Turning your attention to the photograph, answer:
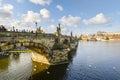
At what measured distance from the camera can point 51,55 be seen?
54.9 m

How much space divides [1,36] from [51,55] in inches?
892

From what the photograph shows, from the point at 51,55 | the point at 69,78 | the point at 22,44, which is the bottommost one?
the point at 69,78

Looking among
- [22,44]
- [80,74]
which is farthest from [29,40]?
[80,74]

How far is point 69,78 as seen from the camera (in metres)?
41.0

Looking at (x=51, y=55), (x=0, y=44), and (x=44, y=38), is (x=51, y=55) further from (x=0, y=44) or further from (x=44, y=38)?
(x=0, y=44)

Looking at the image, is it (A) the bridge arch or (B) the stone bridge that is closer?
(B) the stone bridge

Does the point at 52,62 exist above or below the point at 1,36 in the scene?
below

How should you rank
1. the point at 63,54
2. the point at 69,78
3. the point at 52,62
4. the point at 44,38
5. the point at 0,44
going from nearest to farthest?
the point at 0,44 → the point at 69,78 → the point at 44,38 → the point at 52,62 → the point at 63,54

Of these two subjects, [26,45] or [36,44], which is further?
[36,44]

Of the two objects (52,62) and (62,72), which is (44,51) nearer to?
(52,62)

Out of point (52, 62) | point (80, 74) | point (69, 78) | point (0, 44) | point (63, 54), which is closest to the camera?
point (0, 44)

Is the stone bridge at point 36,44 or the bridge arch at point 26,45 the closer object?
the stone bridge at point 36,44

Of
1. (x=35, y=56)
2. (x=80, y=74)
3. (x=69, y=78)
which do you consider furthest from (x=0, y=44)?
(x=35, y=56)

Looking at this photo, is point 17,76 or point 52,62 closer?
point 17,76
